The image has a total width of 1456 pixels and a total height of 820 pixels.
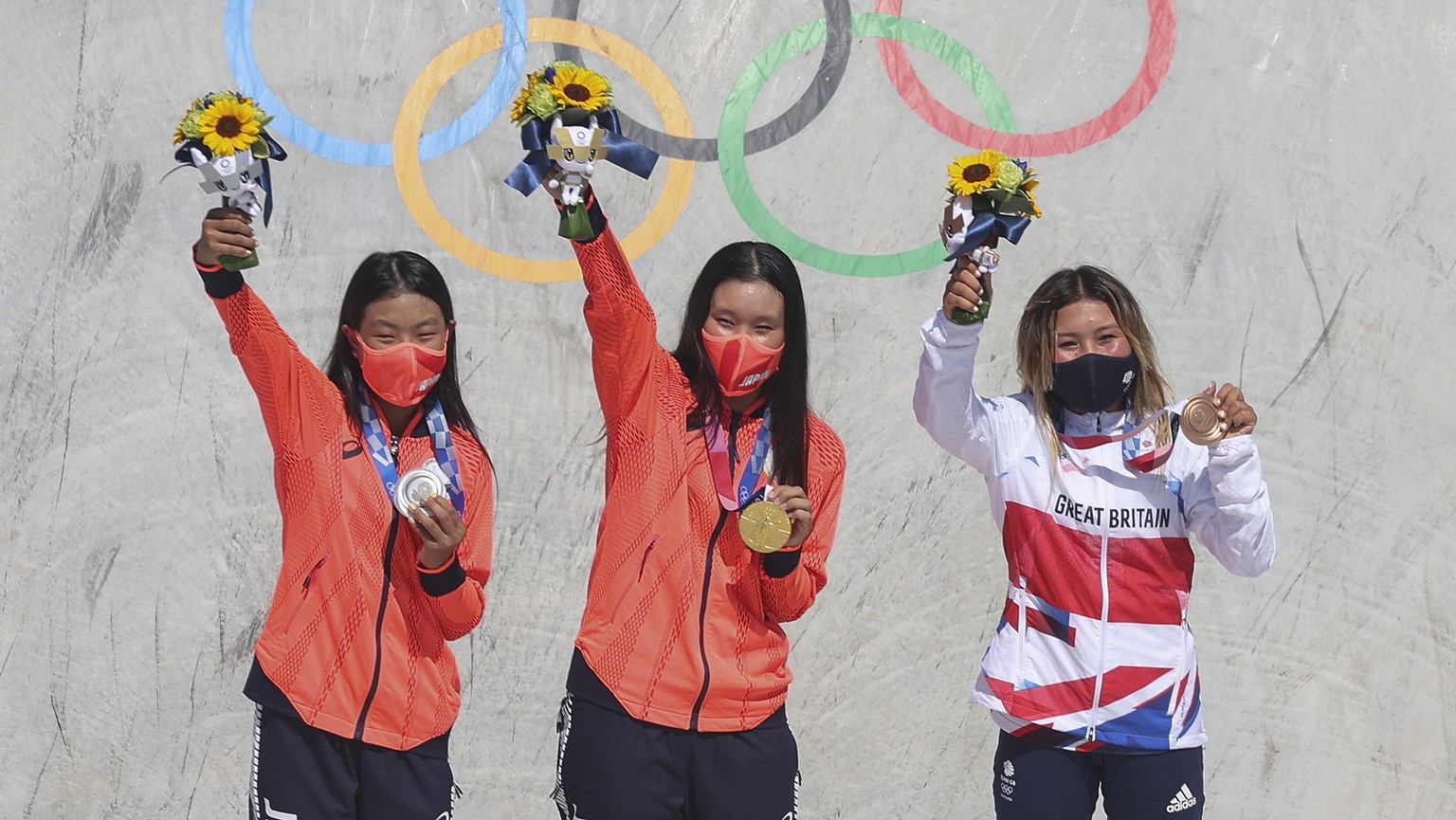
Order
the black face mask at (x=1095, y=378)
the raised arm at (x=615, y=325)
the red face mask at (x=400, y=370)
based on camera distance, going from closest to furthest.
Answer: the raised arm at (x=615, y=325), the red face mask at (x=400, y=370), the black face mask at (x=1095, y=378)

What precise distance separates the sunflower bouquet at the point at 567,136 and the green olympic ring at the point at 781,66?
1.64 metres

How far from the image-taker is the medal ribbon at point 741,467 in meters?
2.90

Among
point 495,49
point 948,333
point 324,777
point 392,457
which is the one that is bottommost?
point 324,777

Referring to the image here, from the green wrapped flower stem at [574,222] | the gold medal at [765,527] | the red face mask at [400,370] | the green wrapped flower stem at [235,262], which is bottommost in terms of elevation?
the gold medal at [765,527]

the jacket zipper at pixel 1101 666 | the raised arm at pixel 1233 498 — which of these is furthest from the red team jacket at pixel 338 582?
the raised arm at pixel 1233 498

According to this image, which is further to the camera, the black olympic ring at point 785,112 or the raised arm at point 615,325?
the black olympic ring at point 785,112

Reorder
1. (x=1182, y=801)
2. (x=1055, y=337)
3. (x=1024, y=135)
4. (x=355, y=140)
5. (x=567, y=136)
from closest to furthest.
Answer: (x=567, y=136) < (x=1182, y=801) < (x=1055, y=337) < (x=355, y=140) < (x=1024, y=135)

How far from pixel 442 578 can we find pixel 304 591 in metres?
0.29

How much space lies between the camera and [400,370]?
2.88 meters

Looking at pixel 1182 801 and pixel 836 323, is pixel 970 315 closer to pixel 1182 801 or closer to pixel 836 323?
pixel 1182 801

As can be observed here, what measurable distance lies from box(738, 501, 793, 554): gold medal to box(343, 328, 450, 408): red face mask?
0.74 m

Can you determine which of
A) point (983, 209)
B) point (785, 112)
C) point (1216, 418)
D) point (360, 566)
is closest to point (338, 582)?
point (360, 566)

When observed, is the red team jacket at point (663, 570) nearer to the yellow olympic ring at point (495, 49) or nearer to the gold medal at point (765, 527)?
the gold medal at point (765, 527)

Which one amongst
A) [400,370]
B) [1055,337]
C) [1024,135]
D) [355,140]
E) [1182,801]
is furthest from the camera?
[1024,135]
